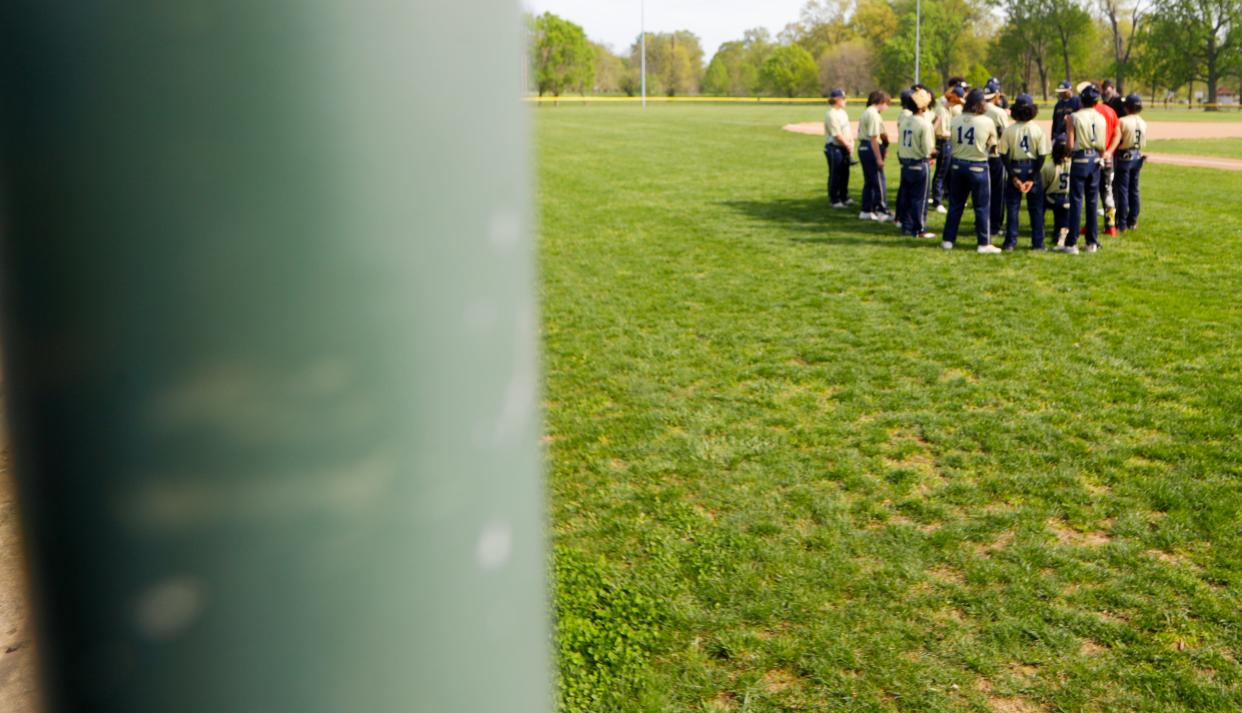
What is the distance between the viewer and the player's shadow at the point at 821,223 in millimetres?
14117

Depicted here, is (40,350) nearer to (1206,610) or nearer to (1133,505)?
(1206,610)

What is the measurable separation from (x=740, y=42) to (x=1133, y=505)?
448 ft

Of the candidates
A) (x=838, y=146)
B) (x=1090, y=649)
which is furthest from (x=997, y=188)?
(x=1090, y=649)

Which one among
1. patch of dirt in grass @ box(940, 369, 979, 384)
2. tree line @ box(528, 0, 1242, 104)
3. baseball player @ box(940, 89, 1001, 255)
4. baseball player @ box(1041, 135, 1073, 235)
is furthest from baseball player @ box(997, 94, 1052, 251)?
tree line @ box(528, 0, 1242, 104)

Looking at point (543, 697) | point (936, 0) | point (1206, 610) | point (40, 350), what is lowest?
point (1206, 610)

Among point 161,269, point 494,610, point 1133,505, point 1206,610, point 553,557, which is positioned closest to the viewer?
point 161,269

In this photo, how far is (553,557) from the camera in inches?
203

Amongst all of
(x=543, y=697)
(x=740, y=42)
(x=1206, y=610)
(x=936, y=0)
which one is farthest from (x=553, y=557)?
(x=740, y=42)

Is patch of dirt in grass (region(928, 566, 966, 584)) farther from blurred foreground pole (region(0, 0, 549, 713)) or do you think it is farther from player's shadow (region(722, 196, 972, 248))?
player's shadow (region(722, 196, 972, 248))

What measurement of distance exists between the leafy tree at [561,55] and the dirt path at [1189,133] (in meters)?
41.6

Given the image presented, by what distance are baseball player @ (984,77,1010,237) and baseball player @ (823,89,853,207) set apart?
2.18 meters

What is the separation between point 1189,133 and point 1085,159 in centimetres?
2779

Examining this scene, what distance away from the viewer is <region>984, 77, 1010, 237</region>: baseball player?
13.6 meters

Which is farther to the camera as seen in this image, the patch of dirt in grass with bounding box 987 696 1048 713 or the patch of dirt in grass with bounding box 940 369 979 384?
the patch of dirt in grass with bounding box 940 369 979 384
